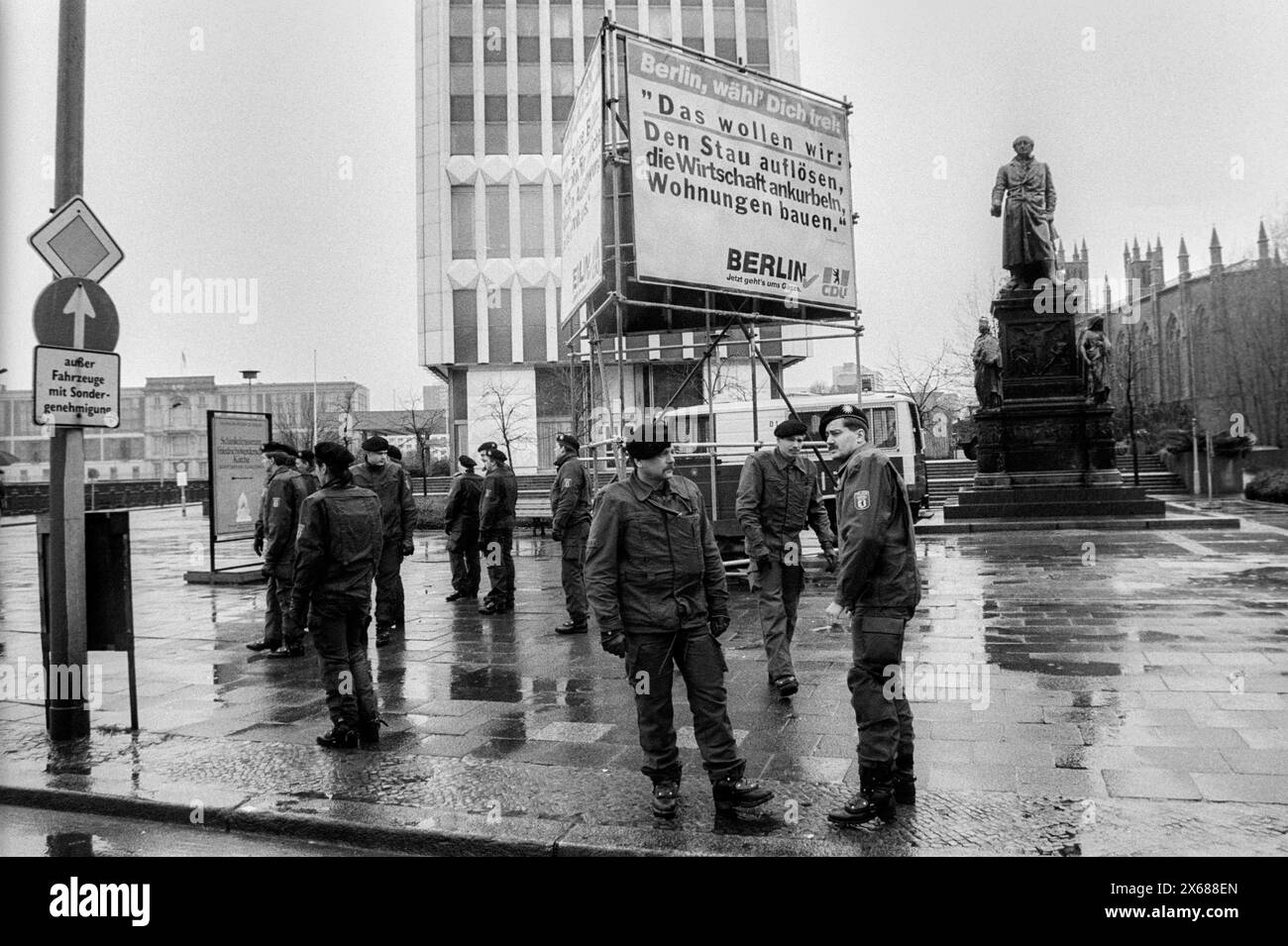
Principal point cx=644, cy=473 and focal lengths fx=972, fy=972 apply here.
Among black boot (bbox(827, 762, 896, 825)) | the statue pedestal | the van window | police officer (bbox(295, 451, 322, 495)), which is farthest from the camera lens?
the van window

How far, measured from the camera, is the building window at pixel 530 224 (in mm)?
44219

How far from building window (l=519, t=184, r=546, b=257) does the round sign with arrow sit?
38.9m

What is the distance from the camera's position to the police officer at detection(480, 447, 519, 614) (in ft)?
35.4

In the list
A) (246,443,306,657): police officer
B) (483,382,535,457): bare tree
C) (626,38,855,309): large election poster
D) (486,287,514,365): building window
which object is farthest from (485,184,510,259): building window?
(246,443,306,657): police officer

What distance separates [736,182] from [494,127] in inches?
1501

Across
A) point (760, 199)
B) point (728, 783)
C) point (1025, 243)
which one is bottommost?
point (728, 783)

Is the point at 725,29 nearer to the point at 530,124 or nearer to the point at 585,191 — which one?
the point at 530,124

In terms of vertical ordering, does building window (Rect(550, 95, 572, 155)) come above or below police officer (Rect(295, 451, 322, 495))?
above

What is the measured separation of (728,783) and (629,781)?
28.3 inches

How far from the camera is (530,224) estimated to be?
44.3 metres

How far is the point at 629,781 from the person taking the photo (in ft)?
16.0

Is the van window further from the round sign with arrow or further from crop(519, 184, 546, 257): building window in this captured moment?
crop(519, 184, 546, 257): building window
